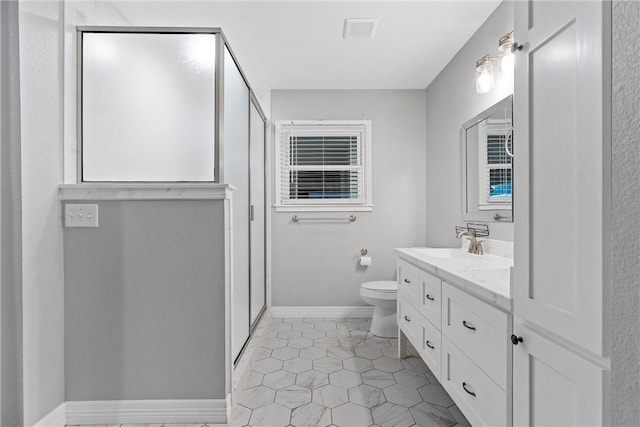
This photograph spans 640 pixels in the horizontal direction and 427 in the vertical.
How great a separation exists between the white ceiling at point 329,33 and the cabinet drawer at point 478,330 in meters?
1.74

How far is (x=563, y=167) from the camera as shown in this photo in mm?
898

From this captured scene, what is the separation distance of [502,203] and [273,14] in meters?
1.89

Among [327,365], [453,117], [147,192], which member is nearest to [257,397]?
[327,365]

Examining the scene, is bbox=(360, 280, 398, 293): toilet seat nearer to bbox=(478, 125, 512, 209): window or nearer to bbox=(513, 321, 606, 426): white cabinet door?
bbox=(478, 125, 512, 209): window

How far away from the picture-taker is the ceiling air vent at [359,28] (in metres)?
2.29

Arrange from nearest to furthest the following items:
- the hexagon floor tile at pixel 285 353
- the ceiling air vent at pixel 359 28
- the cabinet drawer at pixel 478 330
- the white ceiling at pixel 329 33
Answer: the cabinet drawer at pixel 478 330, the white ceiling at pixel 329 33, the ceiling air vent at pixel 359 28, the hexagon floor tile at pixel 285 353

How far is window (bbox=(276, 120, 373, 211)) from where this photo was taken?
139 inches

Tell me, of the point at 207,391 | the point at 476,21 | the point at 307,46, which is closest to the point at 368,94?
the point at 307,46

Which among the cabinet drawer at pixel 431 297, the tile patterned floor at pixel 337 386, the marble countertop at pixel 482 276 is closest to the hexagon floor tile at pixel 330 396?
the tile patterned floor at pixel 337 386

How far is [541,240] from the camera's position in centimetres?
99

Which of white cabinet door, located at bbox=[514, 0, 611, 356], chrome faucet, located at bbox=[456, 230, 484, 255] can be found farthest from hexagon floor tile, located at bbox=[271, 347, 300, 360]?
white cabinet door, located at bbox=[514, 0, 611, 356]

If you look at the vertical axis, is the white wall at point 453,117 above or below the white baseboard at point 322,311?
above

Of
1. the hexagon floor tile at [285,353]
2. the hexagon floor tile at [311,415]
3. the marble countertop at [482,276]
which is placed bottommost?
the hexagon floor tile at [285,353]

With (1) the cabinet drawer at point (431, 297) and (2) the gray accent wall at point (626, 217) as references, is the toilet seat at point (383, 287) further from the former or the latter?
(2) the gray accent wall at point (626, 217)
